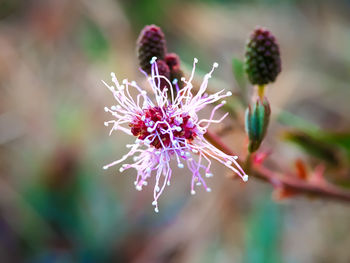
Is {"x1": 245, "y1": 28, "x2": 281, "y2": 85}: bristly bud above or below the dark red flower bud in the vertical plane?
below

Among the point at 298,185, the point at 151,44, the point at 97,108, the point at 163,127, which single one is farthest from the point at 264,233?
the point at 151,44

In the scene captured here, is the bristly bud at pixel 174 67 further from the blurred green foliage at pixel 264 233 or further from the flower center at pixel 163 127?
the blurred green foliage at pixel 264 233

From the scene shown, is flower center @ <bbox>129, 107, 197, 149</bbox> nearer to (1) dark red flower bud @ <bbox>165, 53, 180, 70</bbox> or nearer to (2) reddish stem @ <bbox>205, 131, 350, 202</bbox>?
(1) dark red flower bud @ <bbox>165, 53, 180, 70</bbox>

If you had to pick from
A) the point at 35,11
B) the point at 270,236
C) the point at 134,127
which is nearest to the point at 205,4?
the point at 35,11

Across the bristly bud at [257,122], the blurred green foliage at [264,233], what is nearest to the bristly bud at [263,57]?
the bristly bud at [257,122]

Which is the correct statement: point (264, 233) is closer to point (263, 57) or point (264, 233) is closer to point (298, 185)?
point (298, 185)

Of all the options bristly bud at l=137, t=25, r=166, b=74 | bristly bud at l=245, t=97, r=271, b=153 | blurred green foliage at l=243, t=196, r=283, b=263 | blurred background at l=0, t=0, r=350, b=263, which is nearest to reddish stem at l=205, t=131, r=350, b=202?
bristly bud at l=245, t=97, r=271, b=153
